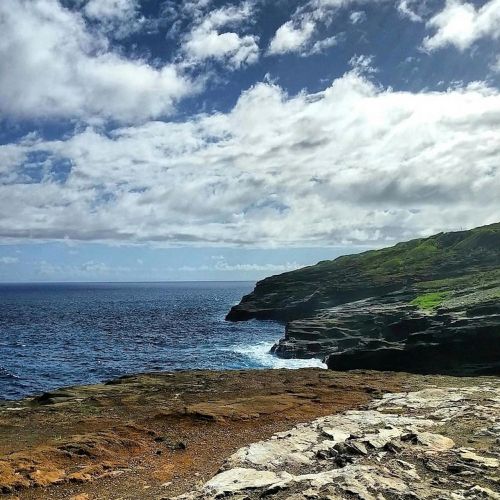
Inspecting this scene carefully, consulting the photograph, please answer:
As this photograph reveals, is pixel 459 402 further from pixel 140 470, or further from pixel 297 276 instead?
pixel 297 276

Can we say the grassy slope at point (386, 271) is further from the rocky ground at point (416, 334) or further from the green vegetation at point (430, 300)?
the green vegetation at point (430, 300)

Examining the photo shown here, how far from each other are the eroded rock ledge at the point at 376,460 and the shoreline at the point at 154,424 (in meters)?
1.97

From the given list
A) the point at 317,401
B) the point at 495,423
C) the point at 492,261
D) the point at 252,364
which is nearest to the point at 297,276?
the point at 492,261

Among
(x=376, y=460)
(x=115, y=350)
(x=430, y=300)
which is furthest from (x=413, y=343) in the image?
(x=115, y=350)

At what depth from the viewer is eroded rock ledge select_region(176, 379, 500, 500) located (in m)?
14.8

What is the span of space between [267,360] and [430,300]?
103 feet

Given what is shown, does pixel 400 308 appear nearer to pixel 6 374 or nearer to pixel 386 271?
pixel 386 271

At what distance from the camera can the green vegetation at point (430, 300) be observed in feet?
245

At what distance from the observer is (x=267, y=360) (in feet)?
231

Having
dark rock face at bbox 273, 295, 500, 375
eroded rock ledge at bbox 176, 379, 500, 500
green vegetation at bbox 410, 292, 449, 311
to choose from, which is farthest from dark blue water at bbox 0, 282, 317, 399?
eroded rock ledge at bbox 176, 379, 500, 500

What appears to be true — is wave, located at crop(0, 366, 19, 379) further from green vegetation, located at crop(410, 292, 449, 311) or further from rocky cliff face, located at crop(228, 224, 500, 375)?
green vegetation, located at crop(410, 292, 449, 311)

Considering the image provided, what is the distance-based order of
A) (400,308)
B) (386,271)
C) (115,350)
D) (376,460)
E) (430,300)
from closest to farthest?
(376,460)
(115,350)
(430,300)
(400,308)
(386,271)

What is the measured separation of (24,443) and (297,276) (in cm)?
12982

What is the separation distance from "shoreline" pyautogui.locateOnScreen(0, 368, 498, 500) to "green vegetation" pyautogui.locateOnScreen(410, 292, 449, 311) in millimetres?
34470
